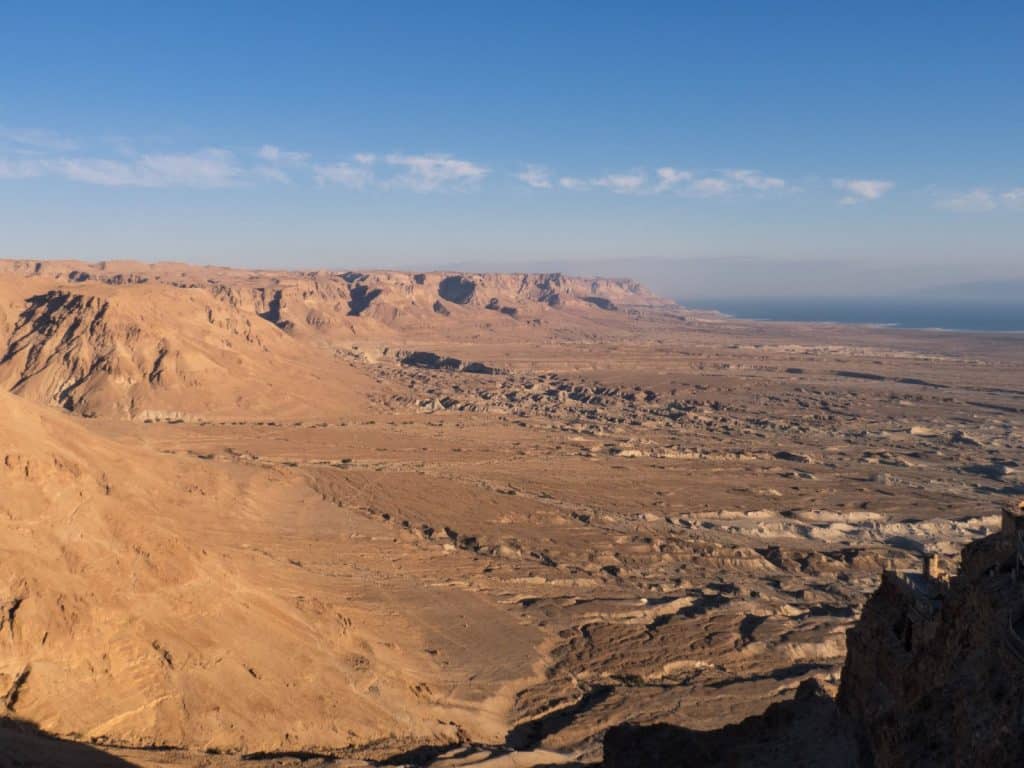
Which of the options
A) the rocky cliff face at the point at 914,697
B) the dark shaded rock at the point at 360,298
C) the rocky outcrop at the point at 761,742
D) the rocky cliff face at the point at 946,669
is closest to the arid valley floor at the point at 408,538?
the rocky outcrop at the point at 761,742

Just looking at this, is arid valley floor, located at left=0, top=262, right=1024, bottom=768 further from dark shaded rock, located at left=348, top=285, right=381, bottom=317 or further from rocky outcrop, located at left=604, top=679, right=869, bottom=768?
dark shaded rock, located at left=348, top=285, right=381, bottom=317

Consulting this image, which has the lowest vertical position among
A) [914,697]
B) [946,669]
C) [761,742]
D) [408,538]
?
[408,538]

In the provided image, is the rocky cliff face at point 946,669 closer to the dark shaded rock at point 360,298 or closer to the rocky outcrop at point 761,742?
the rocky outcrop at point 761,742

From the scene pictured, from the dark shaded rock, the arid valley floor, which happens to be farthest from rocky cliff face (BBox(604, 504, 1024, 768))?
the dark shaded rock

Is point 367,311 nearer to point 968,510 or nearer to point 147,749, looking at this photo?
point 968,510

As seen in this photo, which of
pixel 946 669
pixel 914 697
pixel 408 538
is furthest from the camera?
pixel 408 538

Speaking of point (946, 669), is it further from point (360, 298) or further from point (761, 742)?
point (360, 298)

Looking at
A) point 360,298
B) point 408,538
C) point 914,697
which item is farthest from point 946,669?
point 360,298

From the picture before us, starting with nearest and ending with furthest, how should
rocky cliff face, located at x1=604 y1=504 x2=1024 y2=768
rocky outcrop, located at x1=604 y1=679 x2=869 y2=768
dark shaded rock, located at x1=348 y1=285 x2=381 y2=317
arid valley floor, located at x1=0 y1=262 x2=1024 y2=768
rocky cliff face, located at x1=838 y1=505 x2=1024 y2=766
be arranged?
1. rocky cliff face, located at x1=838 y1=505 x2=1024 y2=766
2. rocky cliff face, located at x1=604 y1=504 x2=1024 y2=768
3. rocky outcrop, located at x1=604 y1=679 x2=869 y2=768
4. arid valley floor, located at x1=0 y1=262 x2=1024 y2=768
5. dark shaded rock, located at x1=348 y1=285 x2=381 y2=317

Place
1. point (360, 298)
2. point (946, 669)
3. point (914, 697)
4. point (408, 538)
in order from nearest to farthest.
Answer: point (946, 669) → point (914, 697) → point (408, 538) → point (360, 298)
